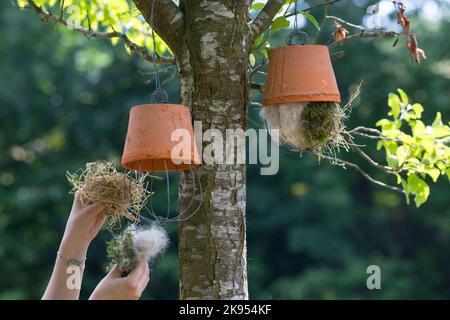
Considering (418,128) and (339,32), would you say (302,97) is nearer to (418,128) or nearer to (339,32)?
(339,32)

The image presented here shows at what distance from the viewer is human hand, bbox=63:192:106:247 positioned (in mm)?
2491

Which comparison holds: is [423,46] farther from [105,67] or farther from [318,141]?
[318,141]

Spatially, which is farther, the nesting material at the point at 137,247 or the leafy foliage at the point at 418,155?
the leafy foliage at the point at 418,155

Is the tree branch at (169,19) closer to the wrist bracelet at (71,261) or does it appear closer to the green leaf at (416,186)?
the wrist bracelet at (71,261)

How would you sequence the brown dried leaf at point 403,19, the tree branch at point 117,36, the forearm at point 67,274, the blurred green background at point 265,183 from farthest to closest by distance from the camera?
the blurred green background at point 265,183, the tree branch at point 117,36, the brown dried leaf at point 403,19, the forearm at point 67,274

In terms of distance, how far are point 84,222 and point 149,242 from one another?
0.23 meters

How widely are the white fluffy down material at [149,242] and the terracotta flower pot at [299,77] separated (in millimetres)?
595

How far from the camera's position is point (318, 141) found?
280 cm

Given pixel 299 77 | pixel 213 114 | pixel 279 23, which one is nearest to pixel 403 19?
pixel 279 23

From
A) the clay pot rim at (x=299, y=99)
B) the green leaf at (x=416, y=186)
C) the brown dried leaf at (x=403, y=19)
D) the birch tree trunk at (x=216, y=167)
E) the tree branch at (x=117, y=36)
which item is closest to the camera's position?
the birch tree trunk at (x=216, y=167)

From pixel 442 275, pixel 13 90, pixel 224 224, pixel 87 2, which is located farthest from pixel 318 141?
pixel 442 275

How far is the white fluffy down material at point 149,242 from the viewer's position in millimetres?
2443

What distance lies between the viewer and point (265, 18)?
2811mm

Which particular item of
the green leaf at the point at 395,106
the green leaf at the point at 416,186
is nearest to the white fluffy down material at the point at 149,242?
the green leaf at the point at 416,186
